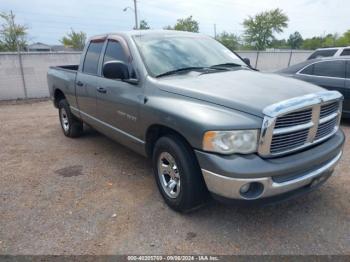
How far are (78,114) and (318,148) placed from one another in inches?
154

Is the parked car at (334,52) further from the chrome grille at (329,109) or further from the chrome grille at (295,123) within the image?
the chrome grille at (295,123)

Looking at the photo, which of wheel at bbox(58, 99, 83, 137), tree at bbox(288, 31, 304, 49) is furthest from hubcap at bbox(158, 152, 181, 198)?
tree at bbox(288, 31, 304, 49)

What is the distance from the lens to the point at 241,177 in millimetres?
2594

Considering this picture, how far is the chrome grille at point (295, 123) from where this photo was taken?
263 centimetres

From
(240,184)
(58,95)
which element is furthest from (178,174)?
(58,95)

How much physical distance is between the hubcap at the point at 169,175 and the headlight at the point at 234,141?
0.63 meters

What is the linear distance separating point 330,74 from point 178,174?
17.6ft

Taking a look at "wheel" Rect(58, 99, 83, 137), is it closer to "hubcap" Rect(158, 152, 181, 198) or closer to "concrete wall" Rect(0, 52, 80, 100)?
"hubcap" Rect(158, 152, 181, 198)

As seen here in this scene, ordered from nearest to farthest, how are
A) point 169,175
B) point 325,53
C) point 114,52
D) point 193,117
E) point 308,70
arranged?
point 193,117 → point 169,175 → point 114,52 → point 308,70 → point 325,53

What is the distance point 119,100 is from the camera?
3.97m

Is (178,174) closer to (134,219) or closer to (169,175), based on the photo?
(169,175)

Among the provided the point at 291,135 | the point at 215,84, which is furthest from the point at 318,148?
the point at 215,84

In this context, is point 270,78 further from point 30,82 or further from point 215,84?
point 30,82

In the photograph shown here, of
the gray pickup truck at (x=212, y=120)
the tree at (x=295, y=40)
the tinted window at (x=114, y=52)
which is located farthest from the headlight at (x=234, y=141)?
the tree at (x=295, y=40)
